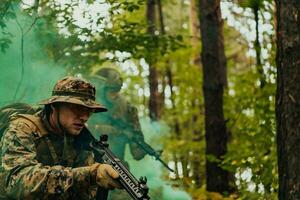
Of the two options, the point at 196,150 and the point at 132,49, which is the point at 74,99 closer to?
the point at 132,49

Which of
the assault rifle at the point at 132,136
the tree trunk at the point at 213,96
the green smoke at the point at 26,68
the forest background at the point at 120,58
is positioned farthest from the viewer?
the tree trunk at the point at 213,96

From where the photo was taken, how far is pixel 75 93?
15.7ft

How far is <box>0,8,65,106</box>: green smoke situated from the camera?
9.34 m

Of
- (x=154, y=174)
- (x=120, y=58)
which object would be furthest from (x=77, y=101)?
(x=154, y=174)

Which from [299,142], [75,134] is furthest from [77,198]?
[299,142]

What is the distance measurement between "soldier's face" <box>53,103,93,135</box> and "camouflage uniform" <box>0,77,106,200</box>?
8 cm

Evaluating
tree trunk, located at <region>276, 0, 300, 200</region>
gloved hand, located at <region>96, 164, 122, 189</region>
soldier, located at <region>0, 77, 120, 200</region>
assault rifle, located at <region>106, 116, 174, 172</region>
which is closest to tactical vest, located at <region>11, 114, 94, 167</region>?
soldier, located at <region>0, 77, 120, 200</region>

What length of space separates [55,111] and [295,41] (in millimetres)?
2030

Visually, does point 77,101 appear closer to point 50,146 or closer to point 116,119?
point 50,146

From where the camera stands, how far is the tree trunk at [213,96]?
9.77 meters

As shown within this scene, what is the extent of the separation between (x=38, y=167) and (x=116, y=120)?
546cm

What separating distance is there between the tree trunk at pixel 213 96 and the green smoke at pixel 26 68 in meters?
2.32

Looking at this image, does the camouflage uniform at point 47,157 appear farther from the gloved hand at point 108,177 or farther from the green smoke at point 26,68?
the green smoke at point 26,68

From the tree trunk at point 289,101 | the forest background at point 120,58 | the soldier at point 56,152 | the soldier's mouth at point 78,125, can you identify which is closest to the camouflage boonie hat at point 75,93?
the soldier at point 56,152
